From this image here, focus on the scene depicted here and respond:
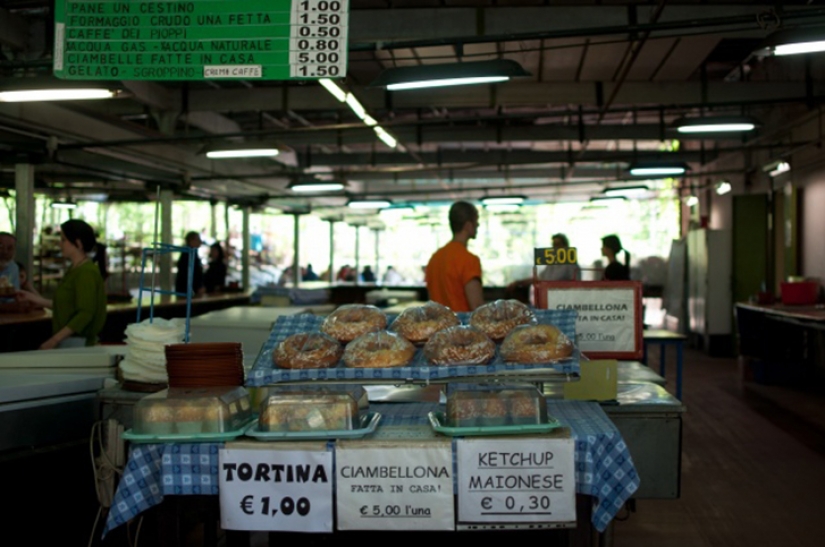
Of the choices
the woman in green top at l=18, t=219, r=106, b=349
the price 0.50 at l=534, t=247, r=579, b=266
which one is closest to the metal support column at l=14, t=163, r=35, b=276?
the woman in green top at l=18, t=219, r=106, b=349

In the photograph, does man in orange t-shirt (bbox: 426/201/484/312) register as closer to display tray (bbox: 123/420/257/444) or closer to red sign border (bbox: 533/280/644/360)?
red sign border (bbox: 533/280/644/360)

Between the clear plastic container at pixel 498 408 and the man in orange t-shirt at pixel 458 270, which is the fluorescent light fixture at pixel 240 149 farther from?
the clear plastic container at pixel 498 408

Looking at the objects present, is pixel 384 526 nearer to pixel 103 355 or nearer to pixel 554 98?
pixel 103 355

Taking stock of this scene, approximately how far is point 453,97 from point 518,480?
332 inches

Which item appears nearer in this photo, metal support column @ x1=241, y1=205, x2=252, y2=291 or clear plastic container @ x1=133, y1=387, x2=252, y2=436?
clear plastic container @ x1=133, y1=387, x2=252, y2=436

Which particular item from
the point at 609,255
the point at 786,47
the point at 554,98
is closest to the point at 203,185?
the point at 554,98

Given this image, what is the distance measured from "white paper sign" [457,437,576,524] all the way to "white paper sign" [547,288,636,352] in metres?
1.44

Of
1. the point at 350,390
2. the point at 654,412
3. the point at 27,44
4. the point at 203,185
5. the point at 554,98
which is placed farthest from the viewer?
the point at 203,185

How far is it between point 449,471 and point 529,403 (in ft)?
1.01

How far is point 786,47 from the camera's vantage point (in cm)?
565

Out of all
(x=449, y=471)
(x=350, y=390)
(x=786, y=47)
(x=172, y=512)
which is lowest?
(x=172, y=512)

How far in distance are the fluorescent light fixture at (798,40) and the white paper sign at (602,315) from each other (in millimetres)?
2748

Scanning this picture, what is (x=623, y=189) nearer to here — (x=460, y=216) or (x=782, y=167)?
(x=782, y=167)

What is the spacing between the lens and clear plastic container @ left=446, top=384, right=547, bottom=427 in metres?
2.46
